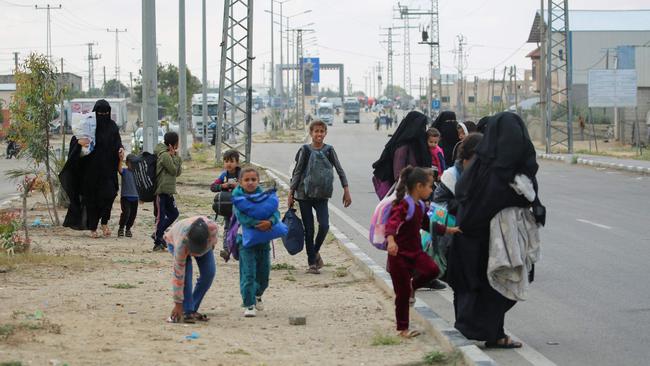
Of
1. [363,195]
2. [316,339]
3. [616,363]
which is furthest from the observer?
[363,195]

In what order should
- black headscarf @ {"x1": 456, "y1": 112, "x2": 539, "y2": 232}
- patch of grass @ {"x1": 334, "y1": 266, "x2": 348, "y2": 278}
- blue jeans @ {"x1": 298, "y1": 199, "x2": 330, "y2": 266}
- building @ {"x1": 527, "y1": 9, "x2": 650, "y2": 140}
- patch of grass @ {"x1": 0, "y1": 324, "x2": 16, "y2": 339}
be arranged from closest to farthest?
black headscarf @ {"x1": 456, "y1": 112, "x2": 539, "y2": 232}, patch of grass @ {"x1": 0, "y1": 324, "x2": 16, "y2": 339}, blue jeans @ {"x1": 298, "y1": 199, "x2": 330, "y2": 266}, patch of grass @ {"x1": 334, "y1": 266, "x2": 348, "y2": 278}, building @ {"x1": 527, "y1": 9, "x2": 650, "y2": 140}

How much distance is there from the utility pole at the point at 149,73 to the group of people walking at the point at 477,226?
1150 centimetres

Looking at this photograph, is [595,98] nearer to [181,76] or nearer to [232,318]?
[181,76]

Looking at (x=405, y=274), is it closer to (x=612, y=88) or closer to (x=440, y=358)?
(x=440, y=358)

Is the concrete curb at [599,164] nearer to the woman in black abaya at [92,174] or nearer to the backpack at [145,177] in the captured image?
the woman in black abaya at [92,174]

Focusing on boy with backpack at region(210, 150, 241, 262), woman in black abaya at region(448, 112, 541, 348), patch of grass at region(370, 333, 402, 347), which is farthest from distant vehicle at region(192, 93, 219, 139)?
woman in black abaya at region(448, 112, 541, 348)

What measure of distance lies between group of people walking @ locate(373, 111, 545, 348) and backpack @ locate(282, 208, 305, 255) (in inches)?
134

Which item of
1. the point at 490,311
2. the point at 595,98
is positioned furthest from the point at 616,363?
the point at 595,98

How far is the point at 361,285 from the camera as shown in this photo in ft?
37.0

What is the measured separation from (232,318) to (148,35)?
10.8 metres

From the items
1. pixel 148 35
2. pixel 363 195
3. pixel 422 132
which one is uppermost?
pixel 148 35

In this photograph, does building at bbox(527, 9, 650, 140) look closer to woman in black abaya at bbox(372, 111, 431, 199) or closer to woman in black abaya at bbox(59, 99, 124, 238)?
woman in black abaya at bbox(59, 99, 124, 238)

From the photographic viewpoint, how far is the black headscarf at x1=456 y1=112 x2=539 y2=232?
24.7 ft

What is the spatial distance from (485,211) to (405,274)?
909 millimetres
